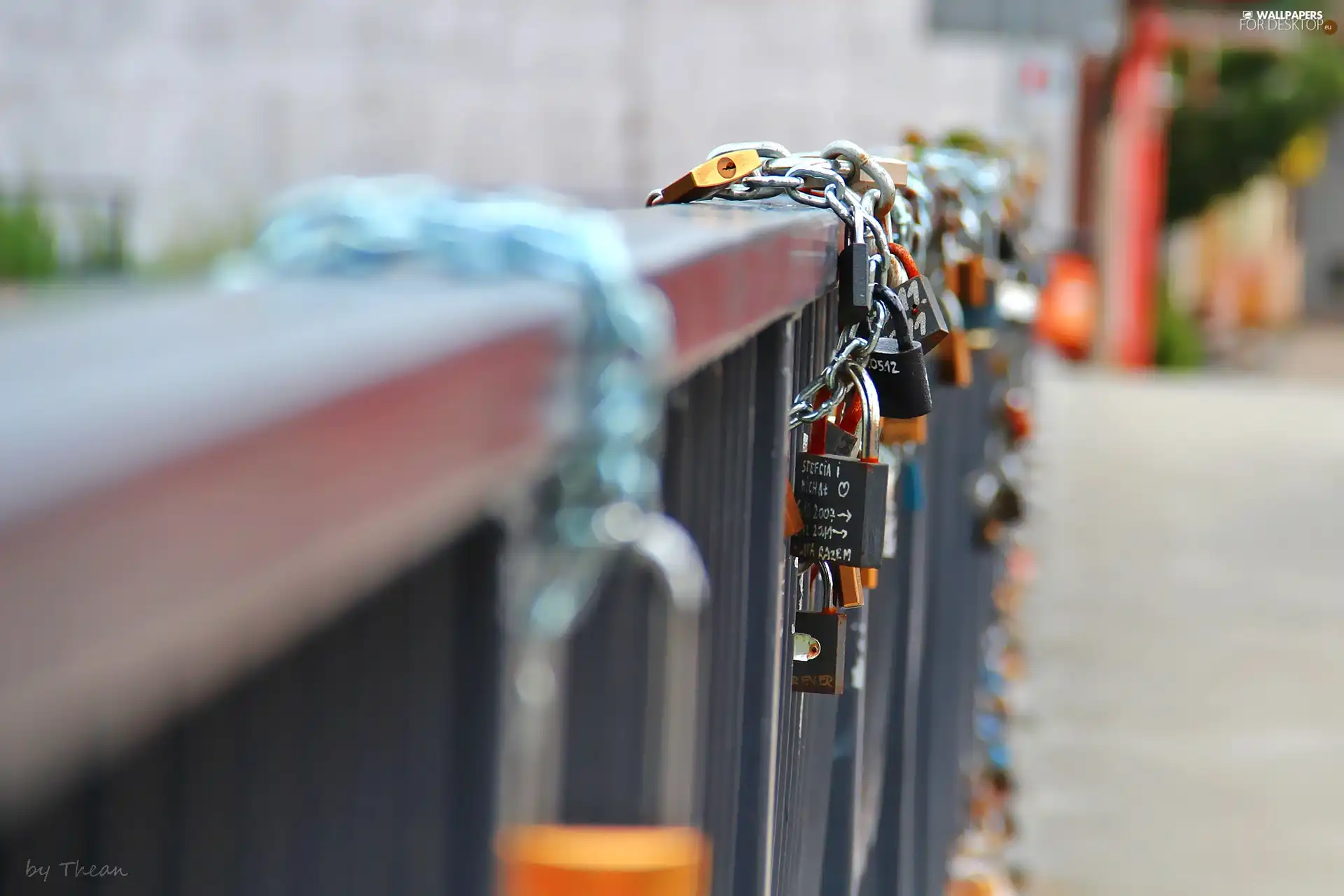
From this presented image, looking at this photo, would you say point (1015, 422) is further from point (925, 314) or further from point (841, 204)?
point (841, 204)

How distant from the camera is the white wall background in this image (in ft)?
Result: 57.0

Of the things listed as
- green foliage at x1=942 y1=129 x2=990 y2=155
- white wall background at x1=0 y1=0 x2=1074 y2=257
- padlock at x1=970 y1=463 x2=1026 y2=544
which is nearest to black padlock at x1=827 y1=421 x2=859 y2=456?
padlock at x1=970 y1=463 x2=1026 y2=544

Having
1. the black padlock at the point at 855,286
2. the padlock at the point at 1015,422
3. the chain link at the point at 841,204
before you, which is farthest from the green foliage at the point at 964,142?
the black padlock at the point at 855,286

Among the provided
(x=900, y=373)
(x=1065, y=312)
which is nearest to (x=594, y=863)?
(x=900, y=373)

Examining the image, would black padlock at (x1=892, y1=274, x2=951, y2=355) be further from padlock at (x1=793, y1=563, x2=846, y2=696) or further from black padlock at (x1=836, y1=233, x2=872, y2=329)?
padlock at (x1=793, y1=563, x2=846, y2=696)

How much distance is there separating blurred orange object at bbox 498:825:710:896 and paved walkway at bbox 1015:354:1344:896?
3624 mm

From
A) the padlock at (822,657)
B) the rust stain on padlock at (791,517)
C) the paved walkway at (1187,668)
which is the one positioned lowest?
the paved walkway at (1187,668)

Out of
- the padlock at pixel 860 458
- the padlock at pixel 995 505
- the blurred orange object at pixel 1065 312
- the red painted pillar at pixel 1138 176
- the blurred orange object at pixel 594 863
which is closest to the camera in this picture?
the blurred orange object at pixel 594 863

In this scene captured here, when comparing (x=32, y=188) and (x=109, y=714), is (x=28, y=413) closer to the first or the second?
(x=109, y=714)

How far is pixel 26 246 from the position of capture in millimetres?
12734

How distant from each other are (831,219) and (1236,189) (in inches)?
918

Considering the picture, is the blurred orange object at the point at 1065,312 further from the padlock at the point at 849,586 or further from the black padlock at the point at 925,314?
the padlock at the point at 849,586

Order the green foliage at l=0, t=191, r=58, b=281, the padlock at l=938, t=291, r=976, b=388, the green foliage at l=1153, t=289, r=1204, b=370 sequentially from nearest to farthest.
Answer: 1. the padlock at l=938, t=291, r=976, b=388
2. the green foliage at l=0, t=191, r=58, b=281
3. the green foliage at l=1153, t=289, r=1204, b=370

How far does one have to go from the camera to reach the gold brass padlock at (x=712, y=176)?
4.91ft
